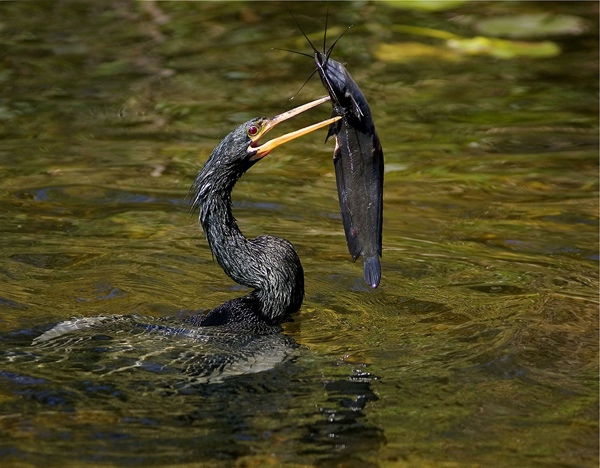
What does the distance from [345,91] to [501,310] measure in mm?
2024

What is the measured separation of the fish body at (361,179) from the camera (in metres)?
6.77

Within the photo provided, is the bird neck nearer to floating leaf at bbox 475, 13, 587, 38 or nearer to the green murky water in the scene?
the green murky water

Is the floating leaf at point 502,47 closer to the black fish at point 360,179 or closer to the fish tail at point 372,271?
the black fish at point 360,179

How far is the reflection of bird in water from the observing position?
6.55 metres

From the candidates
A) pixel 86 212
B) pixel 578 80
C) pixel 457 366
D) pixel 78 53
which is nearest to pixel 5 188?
pixel 86 212

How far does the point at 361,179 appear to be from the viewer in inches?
271

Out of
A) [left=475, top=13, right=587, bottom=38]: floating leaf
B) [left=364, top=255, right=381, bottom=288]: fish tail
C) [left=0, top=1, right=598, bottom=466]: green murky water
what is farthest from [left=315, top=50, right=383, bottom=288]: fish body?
[left=475, top=13, right=587, bottom=38]: floating leaf

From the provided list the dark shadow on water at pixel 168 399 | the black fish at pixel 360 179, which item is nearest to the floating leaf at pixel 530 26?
the black fish at pixel 360 179

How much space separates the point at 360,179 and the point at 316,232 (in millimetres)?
2343

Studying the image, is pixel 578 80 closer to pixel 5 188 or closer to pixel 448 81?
pixel 448 81

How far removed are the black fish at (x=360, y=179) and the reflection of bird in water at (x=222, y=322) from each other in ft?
0.58

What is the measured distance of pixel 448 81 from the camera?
13.1 m

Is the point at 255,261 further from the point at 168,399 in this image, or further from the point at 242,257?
the point at 168,399

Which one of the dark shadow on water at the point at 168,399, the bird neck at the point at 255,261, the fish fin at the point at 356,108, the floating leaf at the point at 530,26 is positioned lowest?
the dark shadow on water at the point at 168,399
